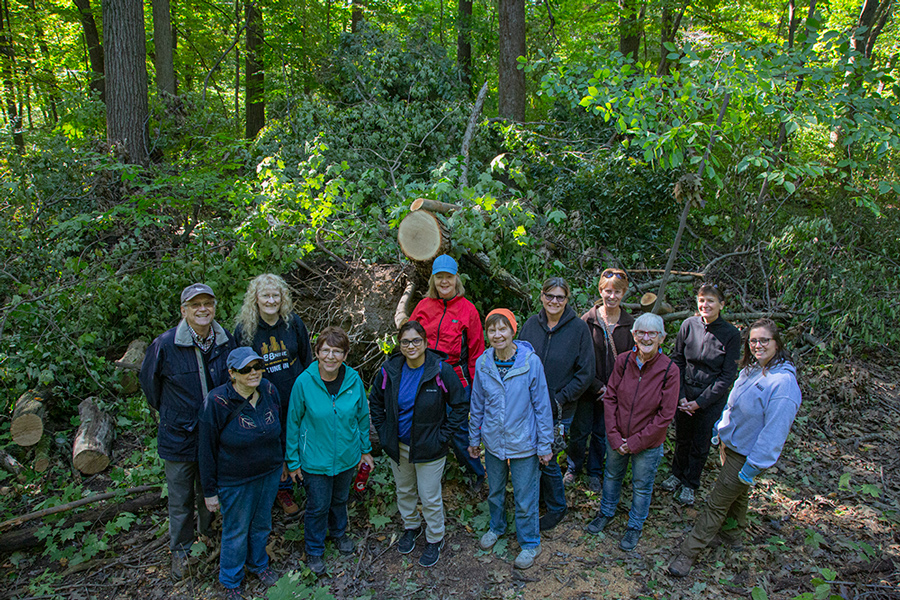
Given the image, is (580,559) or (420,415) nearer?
(420,415)

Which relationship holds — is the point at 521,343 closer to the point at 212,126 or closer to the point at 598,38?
the point at 212,126

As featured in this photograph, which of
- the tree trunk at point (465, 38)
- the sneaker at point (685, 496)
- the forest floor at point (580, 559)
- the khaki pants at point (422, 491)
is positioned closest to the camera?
the forest floor at point (580, 559)

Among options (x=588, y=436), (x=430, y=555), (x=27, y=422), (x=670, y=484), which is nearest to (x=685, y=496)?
(x=670, y=484)

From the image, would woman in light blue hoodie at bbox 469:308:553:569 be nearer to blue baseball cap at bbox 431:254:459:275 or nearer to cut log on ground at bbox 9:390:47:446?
blue baseball cap at bbox 431:254:459:275

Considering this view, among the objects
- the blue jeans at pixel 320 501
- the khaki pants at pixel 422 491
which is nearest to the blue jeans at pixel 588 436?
the khaki pants at pixel 422 491

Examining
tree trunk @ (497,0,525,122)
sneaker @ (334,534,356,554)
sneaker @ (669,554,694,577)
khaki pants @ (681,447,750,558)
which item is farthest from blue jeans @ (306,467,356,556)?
tree trunk @ (497,0,525,122)

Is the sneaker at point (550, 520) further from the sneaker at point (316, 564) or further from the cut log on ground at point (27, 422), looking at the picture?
the cut log on ground at point (27, 422)

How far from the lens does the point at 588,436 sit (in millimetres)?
4691

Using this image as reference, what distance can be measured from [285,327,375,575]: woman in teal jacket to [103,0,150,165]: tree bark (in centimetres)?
679

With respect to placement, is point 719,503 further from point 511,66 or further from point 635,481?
point 511,66

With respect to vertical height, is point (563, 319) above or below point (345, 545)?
above

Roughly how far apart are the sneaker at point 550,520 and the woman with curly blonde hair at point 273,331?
2.16 m

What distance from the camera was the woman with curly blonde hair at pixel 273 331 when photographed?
3.85 metres

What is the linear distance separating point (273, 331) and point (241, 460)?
996 mm
